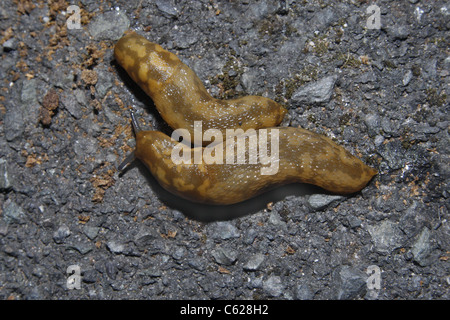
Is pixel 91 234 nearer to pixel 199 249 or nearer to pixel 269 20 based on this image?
pixel 199 249

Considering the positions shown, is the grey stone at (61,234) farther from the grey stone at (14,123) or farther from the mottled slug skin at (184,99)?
the mottled slug skin at (184,99)

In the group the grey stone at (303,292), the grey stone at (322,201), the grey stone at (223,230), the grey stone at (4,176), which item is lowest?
the grey stone at (303,292)

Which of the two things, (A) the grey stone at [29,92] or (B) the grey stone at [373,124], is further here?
(A) the grey stone at [29,92]

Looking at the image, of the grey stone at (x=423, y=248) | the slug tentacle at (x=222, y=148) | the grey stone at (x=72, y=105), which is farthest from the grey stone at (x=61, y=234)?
the grey stone at (x=423, y=248)

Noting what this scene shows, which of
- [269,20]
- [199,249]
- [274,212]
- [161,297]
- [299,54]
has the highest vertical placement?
[269,20]

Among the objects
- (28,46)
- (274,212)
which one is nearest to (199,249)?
(274,212)

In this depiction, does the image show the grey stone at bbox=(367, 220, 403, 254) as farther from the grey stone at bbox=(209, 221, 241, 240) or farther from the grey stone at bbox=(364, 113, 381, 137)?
the grey stone at bbox=(209, 221, 241, 240)

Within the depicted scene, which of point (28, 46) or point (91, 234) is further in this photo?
point (28, 46)
